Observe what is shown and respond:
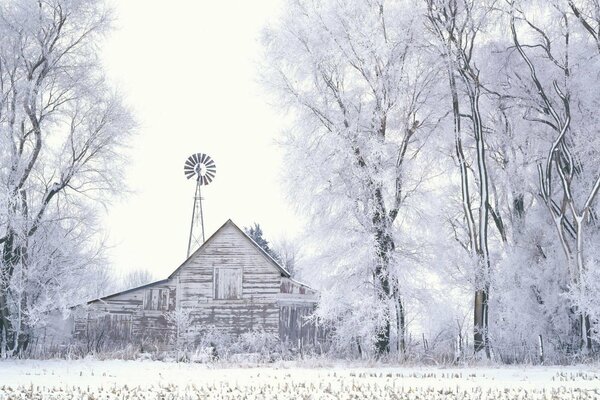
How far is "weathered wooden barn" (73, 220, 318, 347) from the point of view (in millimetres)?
31000

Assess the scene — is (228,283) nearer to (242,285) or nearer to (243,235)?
(242,285)

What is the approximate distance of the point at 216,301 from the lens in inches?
1234

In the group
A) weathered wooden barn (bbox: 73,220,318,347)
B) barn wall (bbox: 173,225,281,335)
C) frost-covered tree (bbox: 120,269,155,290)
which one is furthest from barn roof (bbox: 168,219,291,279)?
frost-covered tree (bbox: 120,269,155,290)

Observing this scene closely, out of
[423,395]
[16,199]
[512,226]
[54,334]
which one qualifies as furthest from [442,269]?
[54,334]

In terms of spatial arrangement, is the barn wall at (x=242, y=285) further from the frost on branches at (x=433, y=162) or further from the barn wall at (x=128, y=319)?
the frost on branches at (x=433, y=162)

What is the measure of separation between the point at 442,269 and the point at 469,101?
6842mm

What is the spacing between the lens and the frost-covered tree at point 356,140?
20672 mm

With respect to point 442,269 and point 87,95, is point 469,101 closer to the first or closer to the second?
point 442,269

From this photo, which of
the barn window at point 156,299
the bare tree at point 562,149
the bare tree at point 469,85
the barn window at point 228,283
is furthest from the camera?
the barn window at point 156,299

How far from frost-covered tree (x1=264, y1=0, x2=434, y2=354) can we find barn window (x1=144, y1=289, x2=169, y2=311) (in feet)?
40.3

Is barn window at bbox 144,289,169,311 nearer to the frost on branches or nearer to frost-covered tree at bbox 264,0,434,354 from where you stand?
the frost on branches

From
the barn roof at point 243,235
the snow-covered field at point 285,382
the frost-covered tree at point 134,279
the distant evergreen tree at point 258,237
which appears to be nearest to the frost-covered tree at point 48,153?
the snow-covered field at point 285,382

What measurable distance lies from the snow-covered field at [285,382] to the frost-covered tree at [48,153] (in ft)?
12.2

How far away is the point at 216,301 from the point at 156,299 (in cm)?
289
